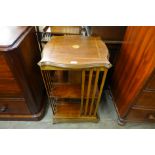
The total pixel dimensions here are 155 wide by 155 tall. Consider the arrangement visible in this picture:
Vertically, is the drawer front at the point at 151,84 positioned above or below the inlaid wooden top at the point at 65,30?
below

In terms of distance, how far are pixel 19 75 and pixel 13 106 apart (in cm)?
36

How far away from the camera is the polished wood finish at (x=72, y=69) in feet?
2.57

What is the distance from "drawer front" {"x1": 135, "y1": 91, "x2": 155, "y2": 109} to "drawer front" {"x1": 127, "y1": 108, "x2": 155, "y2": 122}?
0.06m

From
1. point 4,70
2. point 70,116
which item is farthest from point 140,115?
point 4,70

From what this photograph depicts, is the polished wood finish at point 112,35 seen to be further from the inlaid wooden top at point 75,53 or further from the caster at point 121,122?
the caster at point 121,122

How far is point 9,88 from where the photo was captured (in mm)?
944

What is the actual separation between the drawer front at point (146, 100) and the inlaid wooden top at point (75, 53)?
1.15 ft

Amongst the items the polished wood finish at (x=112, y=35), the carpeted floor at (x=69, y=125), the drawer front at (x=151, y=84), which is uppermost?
the polished wood finish at (x=112, y=35)

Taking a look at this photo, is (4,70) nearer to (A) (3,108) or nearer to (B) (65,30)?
(A) (3,108)

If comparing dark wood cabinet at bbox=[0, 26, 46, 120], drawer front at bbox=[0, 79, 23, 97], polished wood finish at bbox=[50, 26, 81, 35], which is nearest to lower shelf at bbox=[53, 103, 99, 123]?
dark wood cabinet at bbox=[0, 26, 46, 120]

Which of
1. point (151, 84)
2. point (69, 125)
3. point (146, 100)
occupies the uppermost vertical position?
point (151, 84)

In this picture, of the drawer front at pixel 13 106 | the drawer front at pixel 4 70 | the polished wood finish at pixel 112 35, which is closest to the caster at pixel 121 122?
the polished wood finish at pixel 112 35

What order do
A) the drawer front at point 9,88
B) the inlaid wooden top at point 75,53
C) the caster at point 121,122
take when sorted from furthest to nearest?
the caster at point 121,122
the drawer front at point 9,88
the inlaid wooden top at point 75,53
